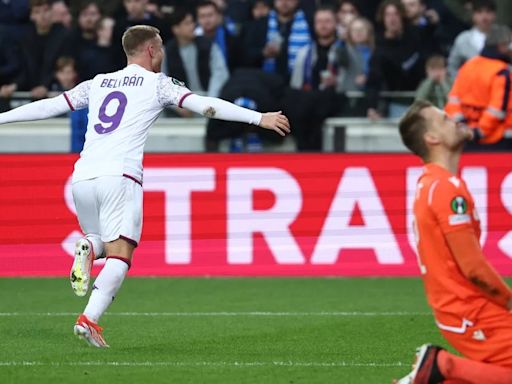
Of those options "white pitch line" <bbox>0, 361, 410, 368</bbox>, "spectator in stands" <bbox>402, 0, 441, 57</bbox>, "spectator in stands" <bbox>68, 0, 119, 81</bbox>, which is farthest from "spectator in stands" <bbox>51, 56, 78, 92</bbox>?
"white pitch line" <bbox>0, 361, 410, 368</bbox>

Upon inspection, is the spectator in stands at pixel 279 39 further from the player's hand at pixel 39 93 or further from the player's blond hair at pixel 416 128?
the player's blond hair at pixel 416 128

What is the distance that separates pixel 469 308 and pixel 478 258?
0.27 metres

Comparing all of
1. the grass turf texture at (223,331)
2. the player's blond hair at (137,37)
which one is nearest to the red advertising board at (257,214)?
the grass turf texture at (223,331)

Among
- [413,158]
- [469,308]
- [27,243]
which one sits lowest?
[27,243]

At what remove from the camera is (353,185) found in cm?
1414

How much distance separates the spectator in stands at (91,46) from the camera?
1653 cm

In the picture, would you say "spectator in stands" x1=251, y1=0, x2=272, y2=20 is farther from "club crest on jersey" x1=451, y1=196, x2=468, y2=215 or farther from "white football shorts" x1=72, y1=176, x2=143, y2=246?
"club crest on jersey" x1=451, y1=196, x2=468, y2=215

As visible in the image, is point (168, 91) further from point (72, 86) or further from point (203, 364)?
point (72, 86)

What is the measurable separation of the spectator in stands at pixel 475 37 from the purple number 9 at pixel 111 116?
7.56 m

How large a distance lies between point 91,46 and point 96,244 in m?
7.77

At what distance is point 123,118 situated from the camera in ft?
30.2

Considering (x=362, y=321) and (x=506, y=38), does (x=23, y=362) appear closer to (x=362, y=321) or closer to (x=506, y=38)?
(x=362, y=321)

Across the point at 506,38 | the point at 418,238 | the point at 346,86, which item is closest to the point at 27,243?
the point at 346,86

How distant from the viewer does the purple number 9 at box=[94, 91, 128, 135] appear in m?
9.23
